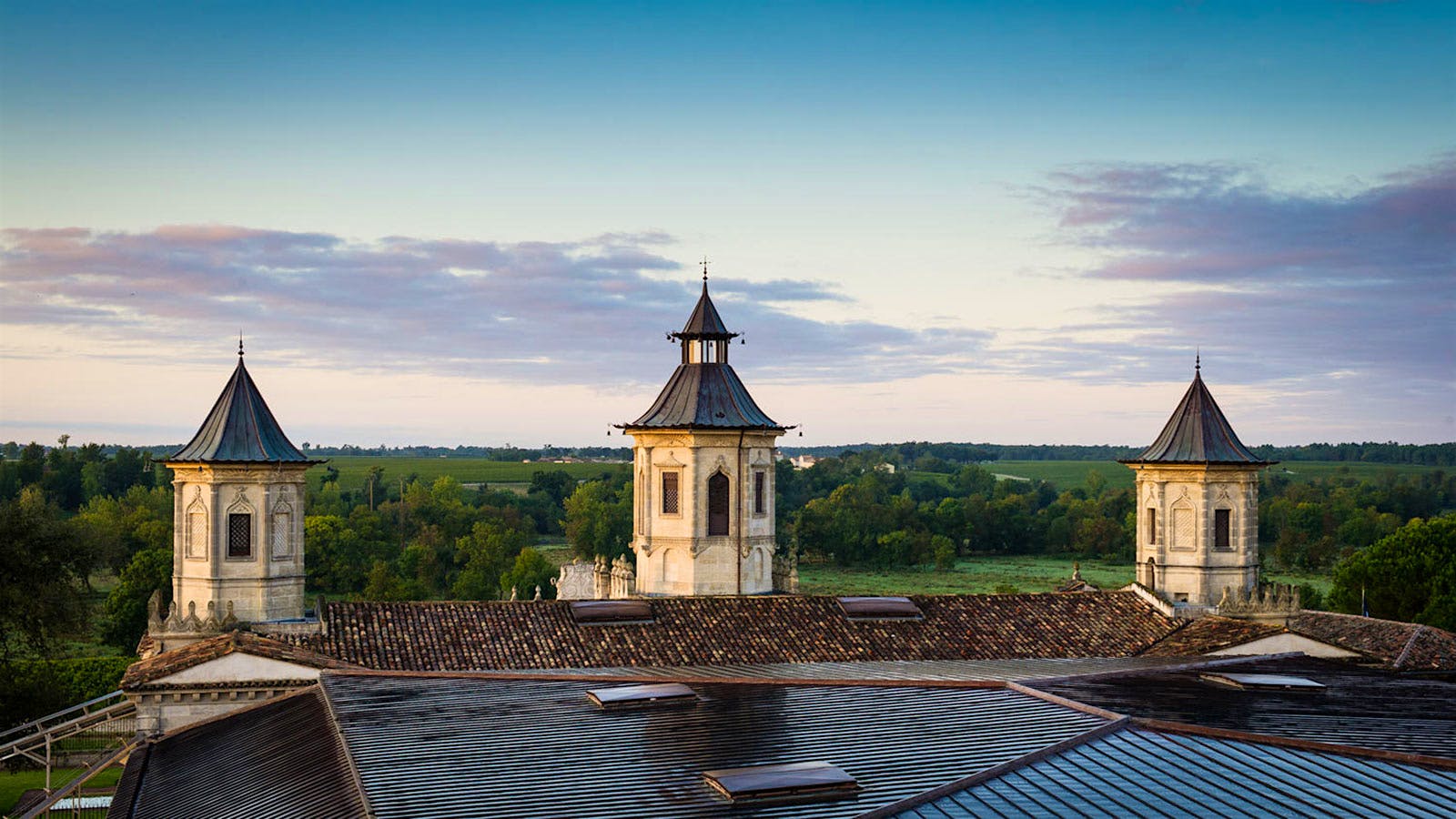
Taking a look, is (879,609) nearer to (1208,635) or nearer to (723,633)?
(723,633)

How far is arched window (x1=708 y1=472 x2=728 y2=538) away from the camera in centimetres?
4388

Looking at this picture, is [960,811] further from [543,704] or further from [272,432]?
[272,432]

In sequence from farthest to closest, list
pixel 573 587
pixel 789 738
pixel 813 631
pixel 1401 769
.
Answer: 1. pixel 573 587
2. pixel 813 631
3. pixel 789 738
4. pixel 1401 769

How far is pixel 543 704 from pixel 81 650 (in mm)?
50602

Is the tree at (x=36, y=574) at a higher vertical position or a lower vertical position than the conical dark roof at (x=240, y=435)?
lower

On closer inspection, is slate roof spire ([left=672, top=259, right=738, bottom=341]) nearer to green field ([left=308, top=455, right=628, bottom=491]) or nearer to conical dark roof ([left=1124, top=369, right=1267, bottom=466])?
conical dark roof ([left=1124, top=369, right=1267, bottom=466])

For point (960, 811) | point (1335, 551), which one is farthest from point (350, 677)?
point (1335, 551)

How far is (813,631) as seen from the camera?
38.4 metres

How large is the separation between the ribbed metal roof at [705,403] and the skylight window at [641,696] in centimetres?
1584

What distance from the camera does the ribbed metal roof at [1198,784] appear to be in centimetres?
1912

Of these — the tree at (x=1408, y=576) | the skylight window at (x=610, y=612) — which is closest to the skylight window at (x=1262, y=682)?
the skylight window at (x=610, y=612)

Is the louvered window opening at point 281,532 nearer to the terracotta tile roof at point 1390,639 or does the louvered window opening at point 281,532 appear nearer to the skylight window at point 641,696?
the skylight window at point 641,696

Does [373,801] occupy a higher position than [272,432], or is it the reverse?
[272,432]

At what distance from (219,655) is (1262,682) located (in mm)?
21896
